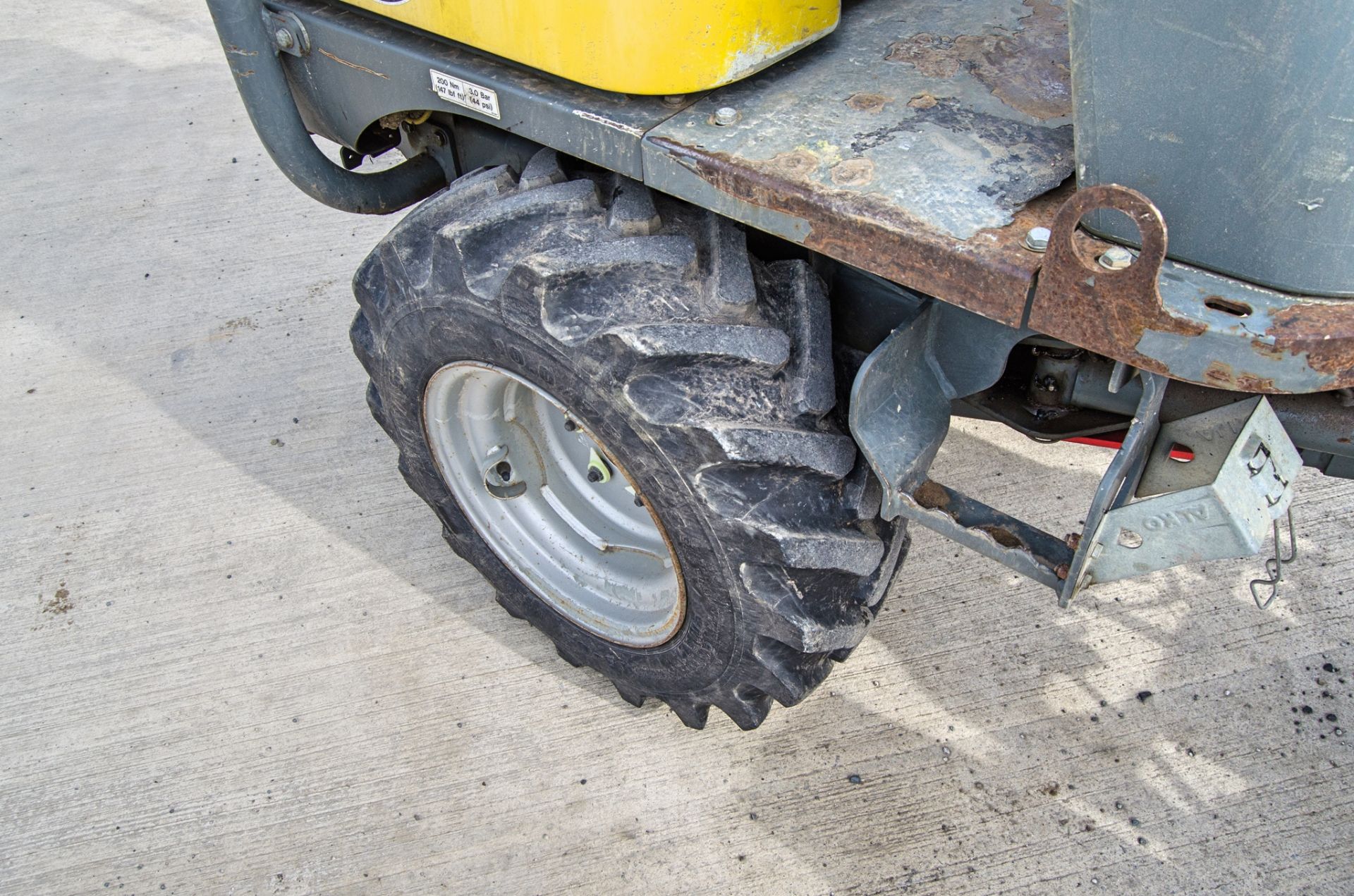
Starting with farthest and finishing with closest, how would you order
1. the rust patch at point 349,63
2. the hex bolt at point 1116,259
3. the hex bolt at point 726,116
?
the rust patch at point 349,63, the hex bolt at point 726,116, the hex bolt at point 1116,259

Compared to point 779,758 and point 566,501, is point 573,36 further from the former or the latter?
point 779,758

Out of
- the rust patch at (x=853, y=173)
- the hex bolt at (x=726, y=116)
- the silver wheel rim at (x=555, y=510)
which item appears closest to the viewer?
the rust patch at (x=853, y=173)

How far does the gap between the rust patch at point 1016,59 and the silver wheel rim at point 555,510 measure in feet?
3.24

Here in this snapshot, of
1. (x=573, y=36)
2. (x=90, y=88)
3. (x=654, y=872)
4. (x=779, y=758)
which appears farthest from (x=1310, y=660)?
(x=90, y=88)

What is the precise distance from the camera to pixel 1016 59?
5.26 feet

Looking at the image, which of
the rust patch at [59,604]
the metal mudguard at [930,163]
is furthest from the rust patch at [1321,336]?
the rust patch at [59,604]

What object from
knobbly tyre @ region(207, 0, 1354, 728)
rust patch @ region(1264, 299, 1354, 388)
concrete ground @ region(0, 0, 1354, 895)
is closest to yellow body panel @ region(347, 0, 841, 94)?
knobbly tyre @ region(207, 0, 1354, 728)

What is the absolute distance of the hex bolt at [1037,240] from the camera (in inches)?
49.2

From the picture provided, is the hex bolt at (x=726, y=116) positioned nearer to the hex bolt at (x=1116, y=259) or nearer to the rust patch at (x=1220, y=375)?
the hex bolt at (x=1116, y=259)

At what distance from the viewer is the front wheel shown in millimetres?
1601

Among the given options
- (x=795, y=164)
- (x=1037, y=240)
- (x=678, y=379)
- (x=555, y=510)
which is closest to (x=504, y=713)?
(x=555, y=510)

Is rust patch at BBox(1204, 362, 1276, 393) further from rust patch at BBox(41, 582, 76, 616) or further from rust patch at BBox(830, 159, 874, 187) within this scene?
rust patch at BBox(41, 582, 76, 616)

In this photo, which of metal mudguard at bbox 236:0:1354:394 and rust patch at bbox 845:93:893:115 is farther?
rust patch at bbox 845:93:893:115

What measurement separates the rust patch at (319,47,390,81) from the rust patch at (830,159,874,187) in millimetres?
903
